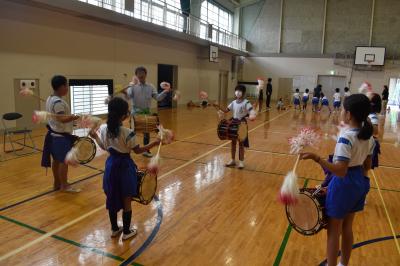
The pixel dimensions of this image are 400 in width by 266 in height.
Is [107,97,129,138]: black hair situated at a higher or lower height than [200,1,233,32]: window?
lower

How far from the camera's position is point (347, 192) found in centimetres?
261

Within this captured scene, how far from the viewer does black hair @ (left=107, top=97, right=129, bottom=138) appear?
11.0ft

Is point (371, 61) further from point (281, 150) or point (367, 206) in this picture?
point (367, 206)

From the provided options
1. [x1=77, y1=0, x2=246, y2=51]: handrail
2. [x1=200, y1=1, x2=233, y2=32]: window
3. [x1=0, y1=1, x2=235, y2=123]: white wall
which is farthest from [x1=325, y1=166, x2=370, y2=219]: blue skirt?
[x1=200, y1=1, x2=233, y2=32]: window

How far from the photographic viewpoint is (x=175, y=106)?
1855 cm

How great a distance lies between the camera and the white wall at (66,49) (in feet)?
30.3

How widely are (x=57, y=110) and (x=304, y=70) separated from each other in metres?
24.6

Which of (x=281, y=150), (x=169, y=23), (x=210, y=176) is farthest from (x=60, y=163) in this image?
(x=169, y=23)

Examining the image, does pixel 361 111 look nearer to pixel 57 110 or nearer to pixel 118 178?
pixel 118 178

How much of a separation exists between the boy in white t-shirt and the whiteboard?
24.3 metres

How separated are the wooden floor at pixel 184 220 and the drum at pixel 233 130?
0.72m

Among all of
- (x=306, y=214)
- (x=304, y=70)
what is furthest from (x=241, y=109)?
(x=304, y=70)

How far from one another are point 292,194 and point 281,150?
20.7ft

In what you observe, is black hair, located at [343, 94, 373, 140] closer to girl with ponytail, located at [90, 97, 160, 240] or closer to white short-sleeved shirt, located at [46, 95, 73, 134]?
girl with ponytail, located at [90, 97, 160, 240]
